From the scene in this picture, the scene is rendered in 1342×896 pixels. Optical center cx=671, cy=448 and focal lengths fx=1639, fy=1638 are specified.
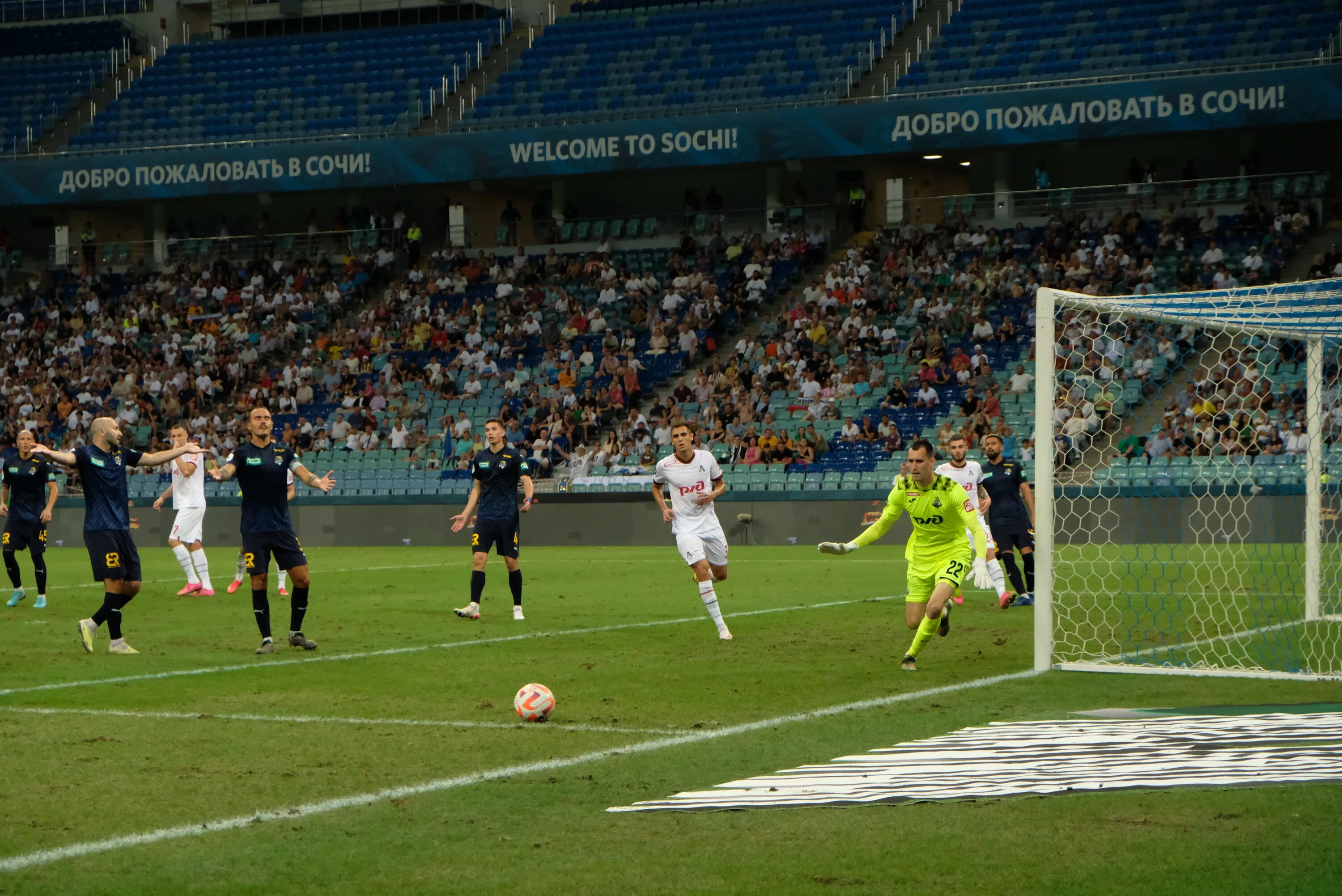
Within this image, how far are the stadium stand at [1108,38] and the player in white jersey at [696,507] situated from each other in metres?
24.4

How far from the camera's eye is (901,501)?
1252cm

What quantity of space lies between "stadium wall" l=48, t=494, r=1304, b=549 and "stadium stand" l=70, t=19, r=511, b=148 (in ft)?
42.3

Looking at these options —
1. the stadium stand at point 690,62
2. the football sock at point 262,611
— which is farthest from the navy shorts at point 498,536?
the stadium stand at point 690,62

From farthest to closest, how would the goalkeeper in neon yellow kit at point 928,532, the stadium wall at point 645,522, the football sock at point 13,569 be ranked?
the stadium wall at point 645,522, the football sock at point 13,569, the goalkeeper in neon yellow kit at point 928,532

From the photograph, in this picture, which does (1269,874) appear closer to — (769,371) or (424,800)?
(424,800)

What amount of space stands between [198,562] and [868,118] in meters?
21.8

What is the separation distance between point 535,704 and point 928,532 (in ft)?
12.9

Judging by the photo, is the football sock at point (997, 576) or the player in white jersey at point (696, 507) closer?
the player in white jersey at point (696, 507)

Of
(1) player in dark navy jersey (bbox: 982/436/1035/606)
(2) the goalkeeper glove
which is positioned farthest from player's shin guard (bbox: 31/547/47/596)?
(1) player in dark navy jersey (bbox: 982/436/1035/606)

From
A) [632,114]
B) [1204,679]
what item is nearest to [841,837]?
[1204,679]

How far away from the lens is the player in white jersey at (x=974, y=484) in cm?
1711

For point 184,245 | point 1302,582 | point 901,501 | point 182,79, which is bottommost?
point 1302,582

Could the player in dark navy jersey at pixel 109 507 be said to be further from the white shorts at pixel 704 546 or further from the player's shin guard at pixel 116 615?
the white shorts at pixel 704 546

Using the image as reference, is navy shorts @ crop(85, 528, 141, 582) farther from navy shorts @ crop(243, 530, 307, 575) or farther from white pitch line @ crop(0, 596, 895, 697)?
white pitch line @ crop(0, 596, 895, 697)
